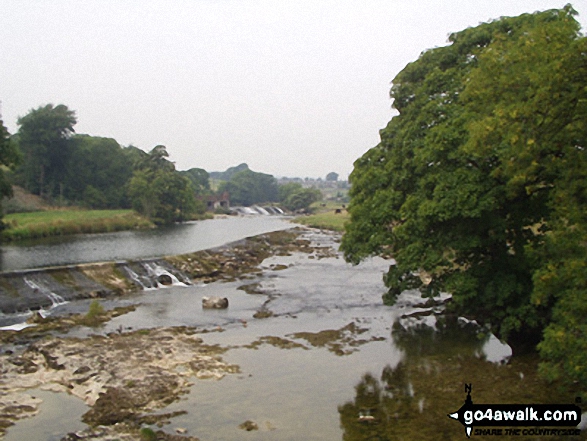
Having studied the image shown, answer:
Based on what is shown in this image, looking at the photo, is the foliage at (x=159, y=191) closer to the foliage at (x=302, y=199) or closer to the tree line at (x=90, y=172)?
the tree line at (x=90, y=172)

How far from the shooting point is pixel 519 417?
14508 millimetres

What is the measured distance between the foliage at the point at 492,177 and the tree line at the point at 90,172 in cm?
7457

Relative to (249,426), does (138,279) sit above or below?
above

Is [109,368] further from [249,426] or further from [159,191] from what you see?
[159,191]

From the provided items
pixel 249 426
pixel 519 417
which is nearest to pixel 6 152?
pixel 249 426

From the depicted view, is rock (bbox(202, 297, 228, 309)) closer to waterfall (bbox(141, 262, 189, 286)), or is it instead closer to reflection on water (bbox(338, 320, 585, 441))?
waterfall (bbox(141, 262, 189, 286))

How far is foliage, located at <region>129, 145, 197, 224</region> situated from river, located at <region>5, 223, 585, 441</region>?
2375 inches

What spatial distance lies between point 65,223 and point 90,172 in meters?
36.2

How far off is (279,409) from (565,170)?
1073 cm

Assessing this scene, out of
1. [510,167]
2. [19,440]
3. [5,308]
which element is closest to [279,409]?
[19,440]

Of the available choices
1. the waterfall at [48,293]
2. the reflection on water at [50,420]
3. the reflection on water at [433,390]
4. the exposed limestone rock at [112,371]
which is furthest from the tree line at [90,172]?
the reflection on water at [433,390]

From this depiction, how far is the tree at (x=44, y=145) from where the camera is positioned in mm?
86562

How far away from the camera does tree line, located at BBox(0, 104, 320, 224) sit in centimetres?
8744

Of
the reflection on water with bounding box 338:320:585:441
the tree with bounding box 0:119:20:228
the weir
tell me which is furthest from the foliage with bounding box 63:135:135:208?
the reflection on water with bounding box 338:320:585:441
